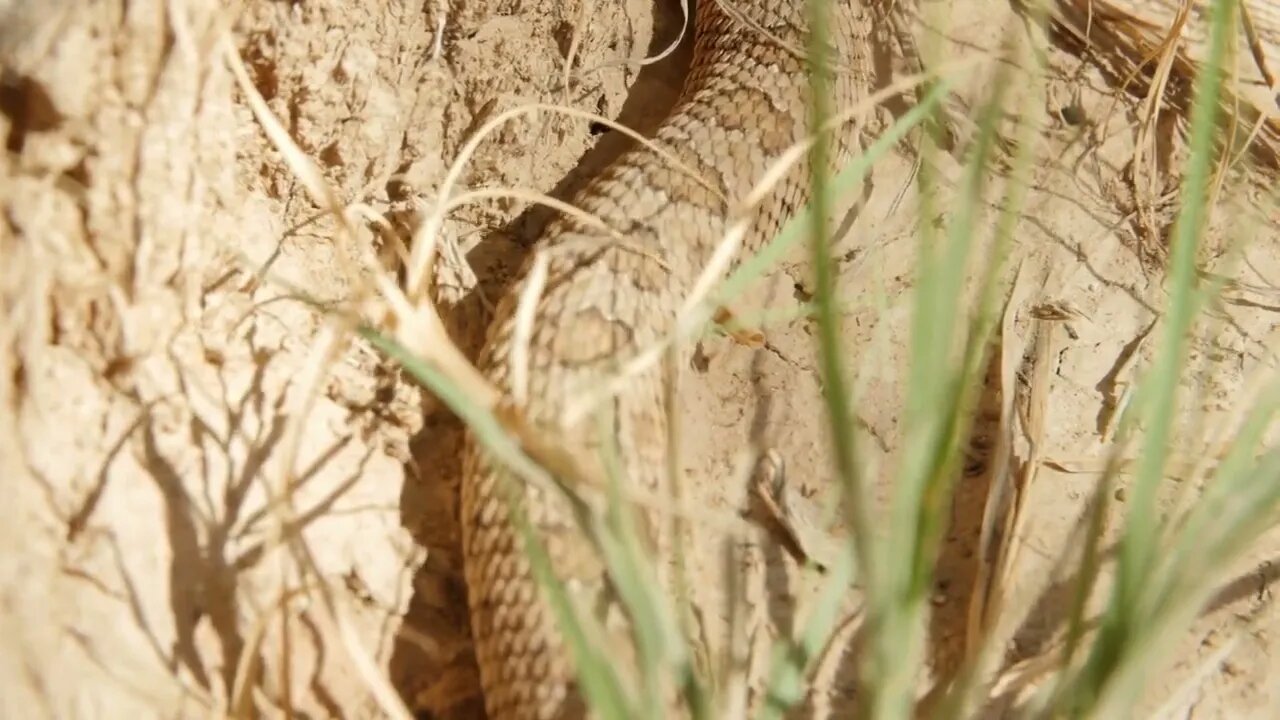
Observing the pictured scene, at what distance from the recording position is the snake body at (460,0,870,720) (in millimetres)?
1306

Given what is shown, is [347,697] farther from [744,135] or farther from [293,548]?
[744,135]

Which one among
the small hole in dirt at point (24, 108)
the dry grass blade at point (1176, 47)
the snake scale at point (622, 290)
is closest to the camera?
the small hole in dirt at point (24, 108)

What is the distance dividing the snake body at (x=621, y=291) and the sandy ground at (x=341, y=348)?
138 mm

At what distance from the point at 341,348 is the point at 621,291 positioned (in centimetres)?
56

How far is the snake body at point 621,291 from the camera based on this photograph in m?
1.31

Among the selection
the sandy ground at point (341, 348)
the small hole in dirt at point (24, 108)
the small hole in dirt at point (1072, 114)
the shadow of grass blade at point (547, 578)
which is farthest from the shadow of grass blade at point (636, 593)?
the small hole in dirt at point (1072, 114)

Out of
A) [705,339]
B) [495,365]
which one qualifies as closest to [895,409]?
[705,339]

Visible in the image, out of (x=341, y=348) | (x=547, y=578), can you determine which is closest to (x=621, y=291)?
(x=341, y=348)

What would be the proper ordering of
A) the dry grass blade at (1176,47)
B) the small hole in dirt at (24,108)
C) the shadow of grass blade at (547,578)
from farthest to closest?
the dry grass blade at (1176,47) < the small hole in dirt at (24,108) < the shadow of grass blade at (547,578)

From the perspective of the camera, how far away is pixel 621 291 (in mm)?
1562

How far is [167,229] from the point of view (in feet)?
4.04

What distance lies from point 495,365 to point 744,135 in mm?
697

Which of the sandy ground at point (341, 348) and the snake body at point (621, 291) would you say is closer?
the sandy ground at point (341, 348)

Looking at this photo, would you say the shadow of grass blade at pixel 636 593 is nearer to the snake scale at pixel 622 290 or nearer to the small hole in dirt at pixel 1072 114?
the snake scale at pixel 622 290
